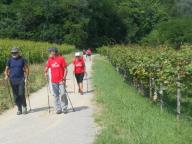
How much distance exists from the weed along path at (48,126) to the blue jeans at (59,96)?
274mm

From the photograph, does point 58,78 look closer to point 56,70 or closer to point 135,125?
point 56,70

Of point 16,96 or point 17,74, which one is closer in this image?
point 17,74

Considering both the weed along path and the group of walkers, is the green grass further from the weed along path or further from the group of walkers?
the group of walkers

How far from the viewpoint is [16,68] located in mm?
14445

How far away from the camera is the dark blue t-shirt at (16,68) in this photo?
1445 centimetres

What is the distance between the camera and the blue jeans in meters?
14.3

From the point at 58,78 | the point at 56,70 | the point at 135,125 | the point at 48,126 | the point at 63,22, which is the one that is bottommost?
the point at 48,126

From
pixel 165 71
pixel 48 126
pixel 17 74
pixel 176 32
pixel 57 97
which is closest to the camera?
pixel 48 126

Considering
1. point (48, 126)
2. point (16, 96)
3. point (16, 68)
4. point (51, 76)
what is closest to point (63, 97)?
point (51, 76)

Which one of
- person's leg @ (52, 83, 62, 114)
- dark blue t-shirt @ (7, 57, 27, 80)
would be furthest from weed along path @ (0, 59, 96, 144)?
dark blue t-shirt @ (7, 57, 27, 80)

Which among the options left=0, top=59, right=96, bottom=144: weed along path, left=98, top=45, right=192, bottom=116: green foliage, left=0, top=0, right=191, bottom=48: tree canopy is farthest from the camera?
left=0, top=0, right=191, bottom=48: tree canopy

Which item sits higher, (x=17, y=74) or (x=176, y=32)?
(x=17, y=74)

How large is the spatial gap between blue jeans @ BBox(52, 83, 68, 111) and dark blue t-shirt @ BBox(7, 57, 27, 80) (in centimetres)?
100

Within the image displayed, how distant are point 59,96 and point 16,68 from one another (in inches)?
56.6
